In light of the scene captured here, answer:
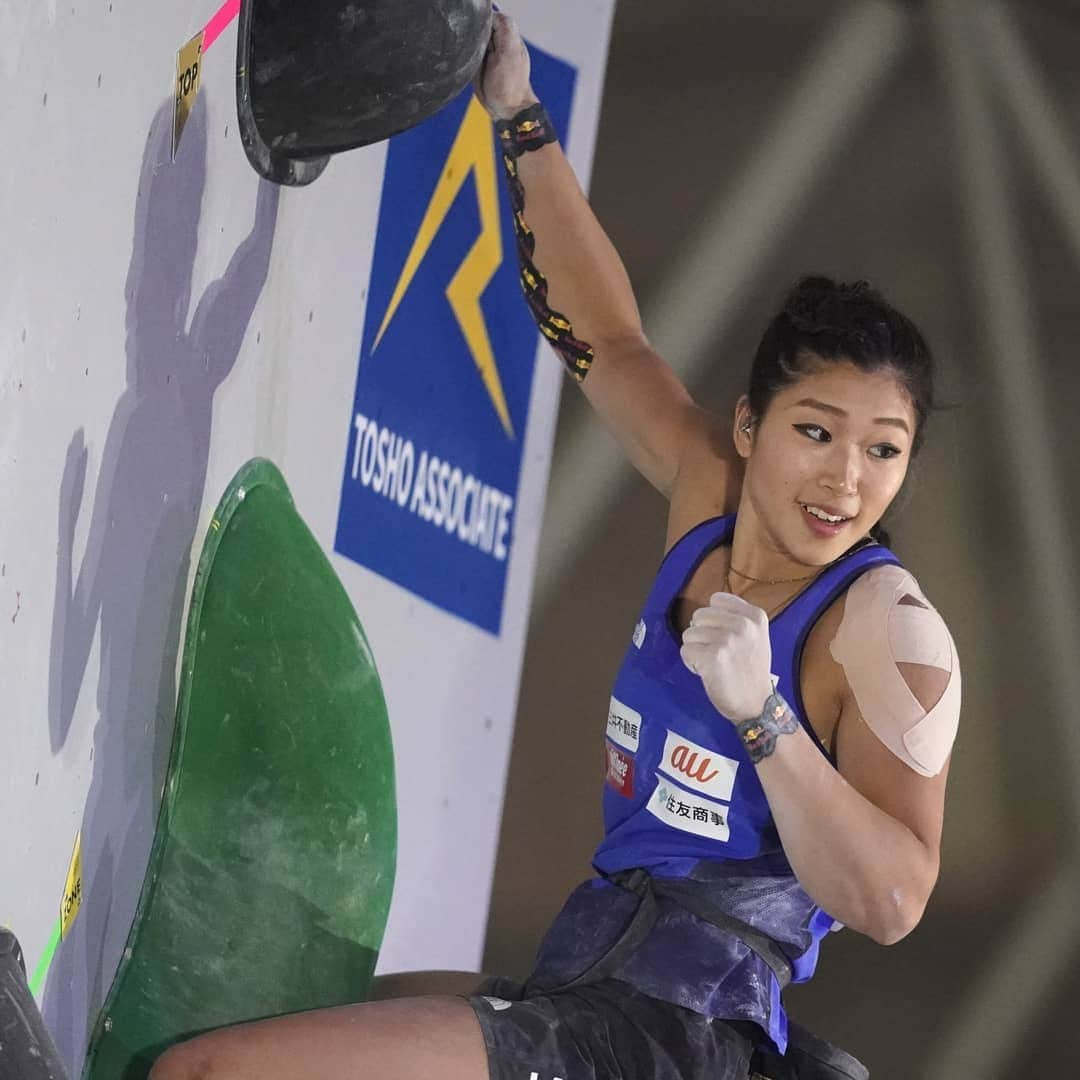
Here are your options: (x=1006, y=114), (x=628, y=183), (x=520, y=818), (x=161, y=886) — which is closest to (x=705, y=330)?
(x=628, y=183)

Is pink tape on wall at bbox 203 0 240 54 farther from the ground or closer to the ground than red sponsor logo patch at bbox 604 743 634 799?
farther from the ground

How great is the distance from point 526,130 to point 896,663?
717 mm

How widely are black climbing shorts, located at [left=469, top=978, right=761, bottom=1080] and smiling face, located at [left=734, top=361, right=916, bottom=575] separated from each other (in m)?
0.42

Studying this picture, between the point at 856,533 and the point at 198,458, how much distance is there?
1.98 ft

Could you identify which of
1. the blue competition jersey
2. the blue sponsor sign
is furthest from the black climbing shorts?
the blue sponsor sign

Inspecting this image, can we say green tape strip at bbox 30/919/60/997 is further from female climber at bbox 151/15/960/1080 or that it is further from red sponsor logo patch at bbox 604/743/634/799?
red sponsor logo patch at bbox 604/743/634/799

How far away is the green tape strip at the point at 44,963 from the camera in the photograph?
1.31 m

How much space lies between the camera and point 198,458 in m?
1.56

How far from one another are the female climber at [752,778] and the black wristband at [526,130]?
6 cm

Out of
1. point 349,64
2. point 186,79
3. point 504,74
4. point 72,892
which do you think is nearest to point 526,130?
point 504,74

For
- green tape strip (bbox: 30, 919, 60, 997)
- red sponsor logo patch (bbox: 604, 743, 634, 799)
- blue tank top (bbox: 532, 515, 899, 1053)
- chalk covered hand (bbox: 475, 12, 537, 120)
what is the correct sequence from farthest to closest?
chalk covered hand (bbox: 475, 12, 537, 120)
red sponsor logo patch (bbox: 604, 743, 634, 799)
blue tank top (bbox: 532, 515, 899, 1053)
green tape strip (bbox: 30, 919, 60, 997)

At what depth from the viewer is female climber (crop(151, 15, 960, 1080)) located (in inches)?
53.1

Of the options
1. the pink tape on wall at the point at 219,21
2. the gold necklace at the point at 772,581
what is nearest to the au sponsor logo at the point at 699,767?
the gold necklace at the point at 772,581

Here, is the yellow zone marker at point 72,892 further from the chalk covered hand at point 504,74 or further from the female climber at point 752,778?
the chalk covered hand at point 504,74
